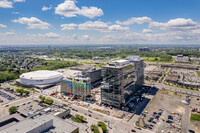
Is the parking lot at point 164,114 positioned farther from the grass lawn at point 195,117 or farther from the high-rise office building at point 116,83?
the high-rise office building at point 116,83

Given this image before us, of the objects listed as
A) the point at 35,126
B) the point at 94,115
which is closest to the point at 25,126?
the point at 35,126

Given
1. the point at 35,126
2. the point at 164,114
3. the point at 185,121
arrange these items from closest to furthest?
the point at 35,126 → the point at 185,121 → the point at 164,114

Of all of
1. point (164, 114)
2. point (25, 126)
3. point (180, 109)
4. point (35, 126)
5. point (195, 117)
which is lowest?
point (164, 114)

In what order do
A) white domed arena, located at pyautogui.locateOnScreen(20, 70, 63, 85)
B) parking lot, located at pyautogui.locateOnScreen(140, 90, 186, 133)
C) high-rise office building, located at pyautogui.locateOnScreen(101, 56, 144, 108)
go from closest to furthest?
1. parking lot, located at pyautogui.locateOnScreen(140, 90, 186, 133)
2. high-rise office building, located at pyautogui.locateOnScreen(101, 56, 144, 108)
3. white domed arena, located at pyautogui.locateOnScreen(20, 70, 63, 85)

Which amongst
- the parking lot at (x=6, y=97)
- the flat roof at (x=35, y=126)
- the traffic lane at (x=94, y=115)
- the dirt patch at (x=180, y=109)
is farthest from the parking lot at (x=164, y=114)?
the parking lot at (x=6, y=97)

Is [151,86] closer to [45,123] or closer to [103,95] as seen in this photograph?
[103,95]

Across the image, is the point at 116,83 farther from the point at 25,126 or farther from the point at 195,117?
the point at 25,126

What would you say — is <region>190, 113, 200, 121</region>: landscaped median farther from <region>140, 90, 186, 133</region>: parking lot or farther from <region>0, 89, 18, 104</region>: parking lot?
<region>0, 89, 18, 104</region>: parking lot

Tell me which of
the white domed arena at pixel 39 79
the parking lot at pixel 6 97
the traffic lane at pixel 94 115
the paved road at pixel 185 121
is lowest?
the paved road at pixel 185 121

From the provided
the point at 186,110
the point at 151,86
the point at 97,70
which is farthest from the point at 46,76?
the point at 186,110

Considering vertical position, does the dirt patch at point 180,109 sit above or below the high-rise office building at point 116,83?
below

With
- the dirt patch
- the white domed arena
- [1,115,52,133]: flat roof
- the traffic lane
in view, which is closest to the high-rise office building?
the traffic lane
